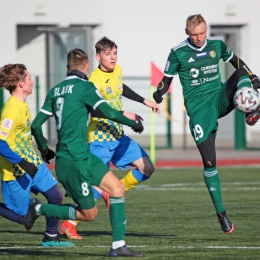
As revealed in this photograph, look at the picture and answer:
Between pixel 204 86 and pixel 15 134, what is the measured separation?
2.33 m

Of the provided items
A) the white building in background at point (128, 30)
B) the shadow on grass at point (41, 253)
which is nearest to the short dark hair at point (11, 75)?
the shadow on grass at point (41, 253)

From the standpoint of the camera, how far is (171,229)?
10125 mm

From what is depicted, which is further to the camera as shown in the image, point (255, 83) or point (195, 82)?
point (195, 82)

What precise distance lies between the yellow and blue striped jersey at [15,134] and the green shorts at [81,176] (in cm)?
98

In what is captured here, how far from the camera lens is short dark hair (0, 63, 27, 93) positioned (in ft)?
28.9

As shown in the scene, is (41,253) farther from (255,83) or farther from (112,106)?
(255,83)

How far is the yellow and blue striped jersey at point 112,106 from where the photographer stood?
973 cm

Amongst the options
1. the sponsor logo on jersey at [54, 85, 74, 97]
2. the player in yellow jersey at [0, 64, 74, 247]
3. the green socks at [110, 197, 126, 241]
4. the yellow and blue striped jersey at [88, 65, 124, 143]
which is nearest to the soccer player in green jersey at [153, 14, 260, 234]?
the yellow and blue striped jersey at [88, 65, 124, 143]

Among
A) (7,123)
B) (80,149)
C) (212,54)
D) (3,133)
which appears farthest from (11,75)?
(212,54)

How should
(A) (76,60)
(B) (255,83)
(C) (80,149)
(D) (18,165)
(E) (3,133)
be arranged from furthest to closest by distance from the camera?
1. (B) (255,83)
2. (D) (18,165)
3. (E) (3,133)
4. (A) (76,60)
5. (C) (80,149)

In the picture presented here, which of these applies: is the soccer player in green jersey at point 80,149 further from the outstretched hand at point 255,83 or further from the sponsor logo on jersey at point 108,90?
the outstretched hand at point 255,83

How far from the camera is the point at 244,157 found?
20766 millimetres

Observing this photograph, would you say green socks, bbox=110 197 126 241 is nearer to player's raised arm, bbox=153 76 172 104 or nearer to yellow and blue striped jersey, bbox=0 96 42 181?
yellow and blue striped jersey, bbox=0 96 42 181

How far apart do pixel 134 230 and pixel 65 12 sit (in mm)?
15701
